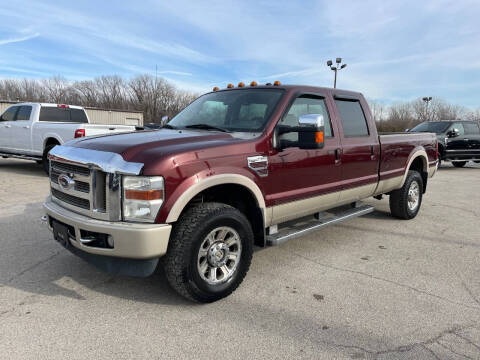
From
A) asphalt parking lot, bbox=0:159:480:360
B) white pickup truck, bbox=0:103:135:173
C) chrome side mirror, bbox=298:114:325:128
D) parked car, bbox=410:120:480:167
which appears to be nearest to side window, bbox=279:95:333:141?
chrome side mirror, bbox=298:114:325:128

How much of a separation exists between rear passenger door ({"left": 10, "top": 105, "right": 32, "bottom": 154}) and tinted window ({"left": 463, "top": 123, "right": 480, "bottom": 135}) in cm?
1490

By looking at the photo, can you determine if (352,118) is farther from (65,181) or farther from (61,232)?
(61,232)

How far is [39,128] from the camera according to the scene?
924 centimetres

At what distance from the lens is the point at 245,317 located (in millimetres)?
2820

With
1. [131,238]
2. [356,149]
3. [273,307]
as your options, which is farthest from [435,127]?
[131,238]

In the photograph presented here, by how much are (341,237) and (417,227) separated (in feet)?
4.73

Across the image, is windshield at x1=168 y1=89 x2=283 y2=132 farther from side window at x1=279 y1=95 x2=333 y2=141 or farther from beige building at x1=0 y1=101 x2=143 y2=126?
beige building at x1=0 y1=101 x2=143 y2=126

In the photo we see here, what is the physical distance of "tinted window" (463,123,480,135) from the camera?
14.0m

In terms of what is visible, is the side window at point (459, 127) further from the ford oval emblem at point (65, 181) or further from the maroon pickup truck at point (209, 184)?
the ford oval emblem at point (65, 181)

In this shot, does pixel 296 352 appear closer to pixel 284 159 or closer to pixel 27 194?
pixel 284 159

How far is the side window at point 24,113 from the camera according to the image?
9.78 meters

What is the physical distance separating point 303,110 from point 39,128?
7890 mm

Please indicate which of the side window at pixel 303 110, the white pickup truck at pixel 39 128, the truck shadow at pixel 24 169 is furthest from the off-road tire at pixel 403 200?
the truck shadow at pixel 24 169

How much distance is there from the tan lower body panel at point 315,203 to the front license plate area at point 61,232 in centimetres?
182
